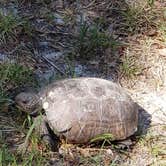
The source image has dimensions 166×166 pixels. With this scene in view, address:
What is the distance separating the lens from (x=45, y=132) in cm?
345

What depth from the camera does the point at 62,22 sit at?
470 centimetres

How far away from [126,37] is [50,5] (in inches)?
31.0

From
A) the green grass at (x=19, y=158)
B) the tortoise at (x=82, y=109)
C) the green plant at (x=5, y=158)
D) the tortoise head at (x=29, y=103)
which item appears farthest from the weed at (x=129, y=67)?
the green plant at (x=5, y=158)

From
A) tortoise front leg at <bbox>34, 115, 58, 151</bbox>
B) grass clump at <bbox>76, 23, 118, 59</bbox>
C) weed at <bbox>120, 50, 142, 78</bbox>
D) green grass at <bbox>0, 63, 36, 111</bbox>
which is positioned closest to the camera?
tortoise front leg at <bbox>34, 115, 58, 151</bbox>

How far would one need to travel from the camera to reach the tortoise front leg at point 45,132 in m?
3.40

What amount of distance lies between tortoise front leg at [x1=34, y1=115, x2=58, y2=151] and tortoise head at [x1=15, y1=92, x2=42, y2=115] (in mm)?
100

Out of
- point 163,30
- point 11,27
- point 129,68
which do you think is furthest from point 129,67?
point 11,27

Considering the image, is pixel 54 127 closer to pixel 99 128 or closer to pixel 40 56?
pixel 99 128

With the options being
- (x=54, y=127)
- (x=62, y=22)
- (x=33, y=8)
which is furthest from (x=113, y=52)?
(x=54, y=127)

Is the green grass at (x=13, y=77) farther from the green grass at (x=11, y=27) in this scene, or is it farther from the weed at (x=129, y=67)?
the weed at (x=129, y=67)

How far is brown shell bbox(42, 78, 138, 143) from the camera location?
3.43m

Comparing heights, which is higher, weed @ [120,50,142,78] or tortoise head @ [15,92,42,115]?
weed @ [120,50,142,78]

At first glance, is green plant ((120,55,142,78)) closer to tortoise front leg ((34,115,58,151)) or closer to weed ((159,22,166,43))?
weed ((159,22,166,43))

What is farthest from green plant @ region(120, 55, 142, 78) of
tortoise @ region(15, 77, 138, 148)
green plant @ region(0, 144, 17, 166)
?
green plant @ region(0, 144, 17, 166)
